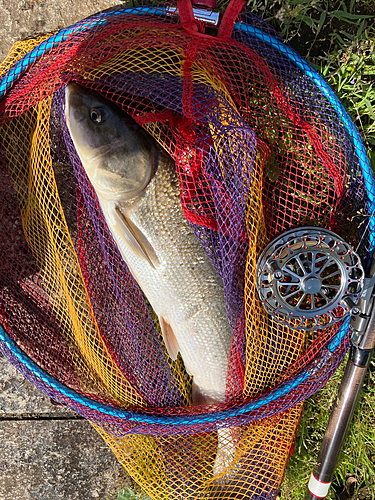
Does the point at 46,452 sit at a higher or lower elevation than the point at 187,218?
lower

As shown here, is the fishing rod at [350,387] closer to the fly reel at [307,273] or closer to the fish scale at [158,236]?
the fly reel at [307,273]

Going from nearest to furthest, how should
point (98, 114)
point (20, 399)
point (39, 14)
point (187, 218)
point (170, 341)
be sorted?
point (98, 114) → point (187, 218) → point (170, 341) → point (39, 14) → point (20, 399)

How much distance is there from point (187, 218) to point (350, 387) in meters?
1.22

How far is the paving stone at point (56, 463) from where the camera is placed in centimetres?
255

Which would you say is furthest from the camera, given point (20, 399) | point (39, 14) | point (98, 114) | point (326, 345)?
point (20, 399)

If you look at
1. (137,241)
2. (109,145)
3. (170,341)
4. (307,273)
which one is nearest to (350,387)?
(307,273)

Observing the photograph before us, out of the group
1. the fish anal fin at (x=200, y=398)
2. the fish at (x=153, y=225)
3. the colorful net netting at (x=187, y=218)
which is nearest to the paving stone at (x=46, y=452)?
the colorful net netting at (x=187, y=218)

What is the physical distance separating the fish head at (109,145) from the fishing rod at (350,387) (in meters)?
1.19

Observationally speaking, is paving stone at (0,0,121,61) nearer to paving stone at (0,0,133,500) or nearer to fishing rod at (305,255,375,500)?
paving stone at (0,0,133,500)

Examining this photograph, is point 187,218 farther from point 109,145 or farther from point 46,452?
point 46,452

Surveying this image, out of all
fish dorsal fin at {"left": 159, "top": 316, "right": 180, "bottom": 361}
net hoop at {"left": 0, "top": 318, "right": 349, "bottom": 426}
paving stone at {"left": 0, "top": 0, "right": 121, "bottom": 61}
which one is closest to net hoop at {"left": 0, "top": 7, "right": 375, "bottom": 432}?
net hoop at {"left": 0, "top": 318, "right": 349, "bottom": 426}

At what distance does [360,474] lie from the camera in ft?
8.19

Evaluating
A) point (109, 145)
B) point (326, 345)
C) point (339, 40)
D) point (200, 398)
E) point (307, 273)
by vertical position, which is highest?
point (339, 40)

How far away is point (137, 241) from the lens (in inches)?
73.5
